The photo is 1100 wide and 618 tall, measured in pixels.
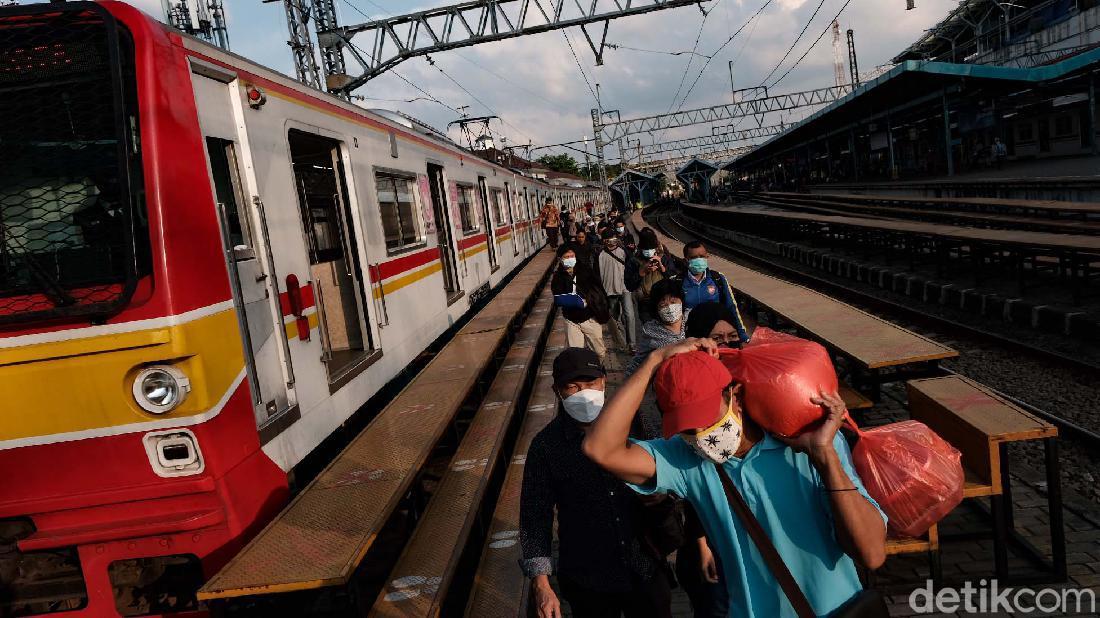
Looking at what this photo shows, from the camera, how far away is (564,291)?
7.38m

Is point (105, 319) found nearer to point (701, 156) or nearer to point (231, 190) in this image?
point (231, 190)

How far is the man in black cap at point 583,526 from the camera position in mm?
2641

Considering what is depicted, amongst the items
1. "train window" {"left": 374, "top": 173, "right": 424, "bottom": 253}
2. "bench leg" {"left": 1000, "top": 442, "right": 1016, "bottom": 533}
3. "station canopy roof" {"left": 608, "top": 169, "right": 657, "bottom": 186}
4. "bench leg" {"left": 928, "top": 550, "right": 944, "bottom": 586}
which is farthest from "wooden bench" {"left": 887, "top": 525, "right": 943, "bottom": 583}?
"station canopy roof" {"left": 608, "top": 169, "right": 657, "bottom": 186}

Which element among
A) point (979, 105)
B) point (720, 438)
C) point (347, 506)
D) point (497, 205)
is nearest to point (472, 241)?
point (497, 205)

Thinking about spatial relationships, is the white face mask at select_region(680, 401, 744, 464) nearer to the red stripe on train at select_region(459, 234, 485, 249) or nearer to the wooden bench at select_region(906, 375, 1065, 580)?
the wooden bench at select_region(906, 375, 1065, 580)

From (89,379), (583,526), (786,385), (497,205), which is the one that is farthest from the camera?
(497,205)

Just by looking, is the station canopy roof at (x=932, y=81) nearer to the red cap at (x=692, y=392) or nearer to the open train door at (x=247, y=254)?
the open train door at (x=247, y=254)

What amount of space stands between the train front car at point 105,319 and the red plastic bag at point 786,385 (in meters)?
2.64

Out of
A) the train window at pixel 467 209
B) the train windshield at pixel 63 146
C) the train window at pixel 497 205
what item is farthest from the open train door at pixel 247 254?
the train window at pixel 497 205

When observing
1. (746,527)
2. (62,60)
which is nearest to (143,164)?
(62,60)

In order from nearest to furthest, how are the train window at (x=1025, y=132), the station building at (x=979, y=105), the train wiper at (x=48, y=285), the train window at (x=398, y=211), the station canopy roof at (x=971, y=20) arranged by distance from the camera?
the train wiper at (x=48, y=285)
the train window at (x=398, y=211)
the station building at (x=979, y=105)
the train window at (x=1025, y=132)
the station canopy roof at (x=971, y=20)

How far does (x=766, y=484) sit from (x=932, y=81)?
2218cm

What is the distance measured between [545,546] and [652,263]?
4769 millimetres

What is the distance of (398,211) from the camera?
731 centimetres
